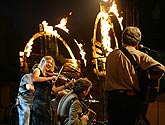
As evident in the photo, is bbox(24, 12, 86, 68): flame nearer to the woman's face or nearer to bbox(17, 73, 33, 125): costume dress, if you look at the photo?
bbox(17, 73, 33, 125): costume dress

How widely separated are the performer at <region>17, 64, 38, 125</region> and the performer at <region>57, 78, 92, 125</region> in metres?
1.01

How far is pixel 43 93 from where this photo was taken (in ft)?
23.7

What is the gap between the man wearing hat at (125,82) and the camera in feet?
14.7

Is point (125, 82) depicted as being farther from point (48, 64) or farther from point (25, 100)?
point (25, 100)

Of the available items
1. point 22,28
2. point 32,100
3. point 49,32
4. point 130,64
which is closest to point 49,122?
point 32,100

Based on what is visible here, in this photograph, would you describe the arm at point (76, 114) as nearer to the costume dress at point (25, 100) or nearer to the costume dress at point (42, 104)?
the costume dress at point (42, 104)

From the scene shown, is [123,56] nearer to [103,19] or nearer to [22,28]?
[103,19]

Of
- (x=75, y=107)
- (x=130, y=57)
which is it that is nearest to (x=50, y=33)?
(x=75, y=107)

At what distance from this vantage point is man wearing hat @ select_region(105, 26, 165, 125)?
176 inches

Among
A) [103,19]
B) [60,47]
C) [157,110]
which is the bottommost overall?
[157,110]

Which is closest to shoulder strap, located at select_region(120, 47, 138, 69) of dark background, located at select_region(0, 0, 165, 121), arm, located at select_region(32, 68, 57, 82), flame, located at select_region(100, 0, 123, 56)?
Answer: arm, located at select_region(32, 68, 57, 82)

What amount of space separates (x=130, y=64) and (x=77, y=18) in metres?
6.93

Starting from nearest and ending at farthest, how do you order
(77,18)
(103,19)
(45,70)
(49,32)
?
(45,70) → (49,32) → (103,19) → (77,18)

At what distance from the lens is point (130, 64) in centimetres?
451
